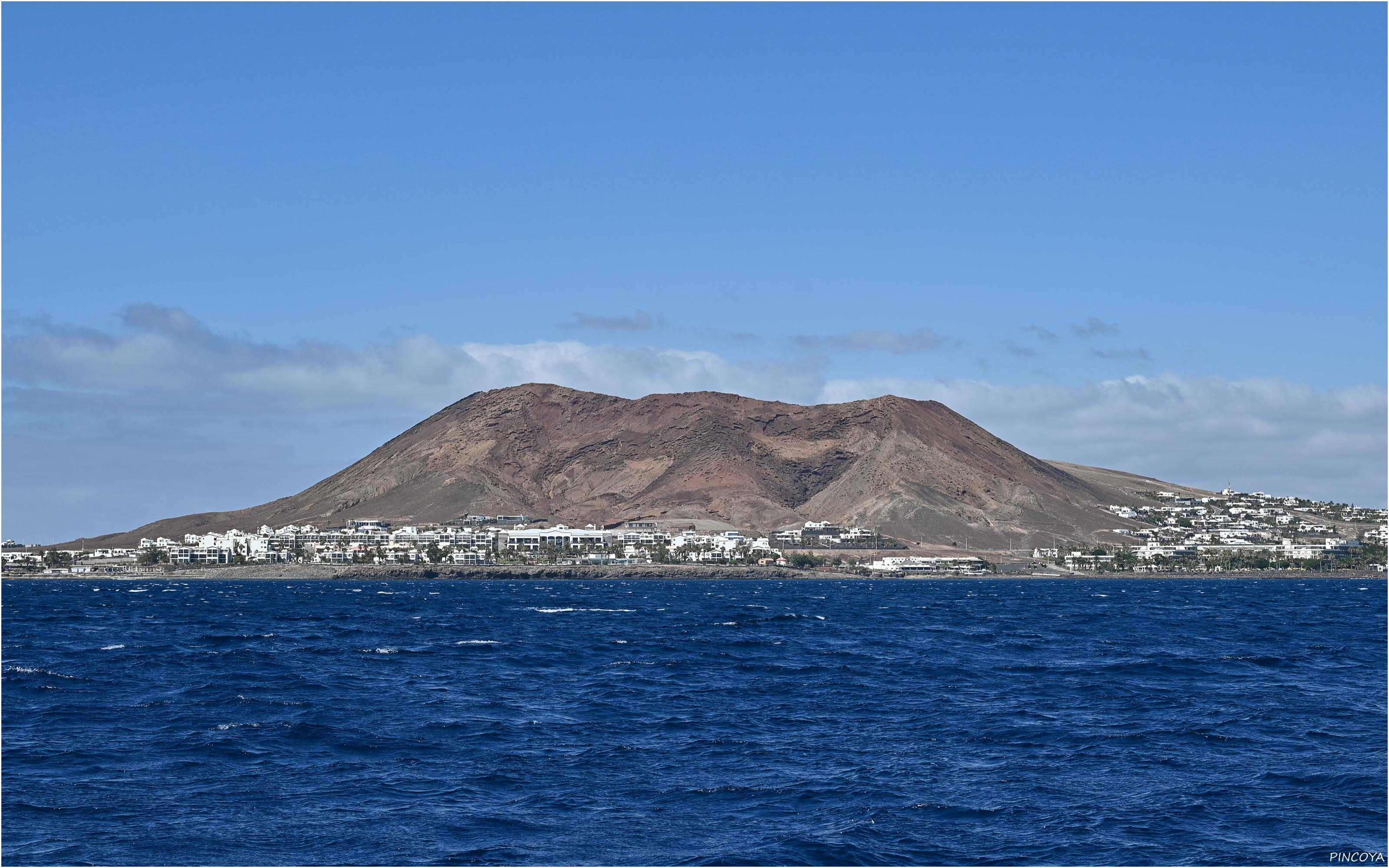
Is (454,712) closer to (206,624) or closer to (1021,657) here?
(1021,657)

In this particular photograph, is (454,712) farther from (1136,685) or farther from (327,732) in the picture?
(1136,685)

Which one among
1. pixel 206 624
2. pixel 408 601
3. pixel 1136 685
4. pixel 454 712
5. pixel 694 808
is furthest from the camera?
pixel 408 601

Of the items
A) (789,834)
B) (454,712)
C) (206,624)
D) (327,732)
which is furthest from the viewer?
(206,624)

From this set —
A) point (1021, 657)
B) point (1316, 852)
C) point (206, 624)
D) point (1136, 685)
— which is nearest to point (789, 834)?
point (1316, 852)

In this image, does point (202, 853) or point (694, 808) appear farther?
point (694, 808)

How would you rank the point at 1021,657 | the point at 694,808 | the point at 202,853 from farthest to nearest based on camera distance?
the point at 1021,657
the point at 694,808
the point at 202,853

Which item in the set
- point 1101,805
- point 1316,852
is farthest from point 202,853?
point 1316,852
